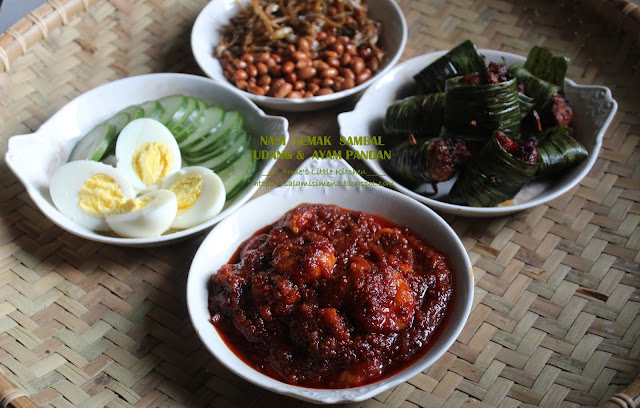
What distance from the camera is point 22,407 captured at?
239cm

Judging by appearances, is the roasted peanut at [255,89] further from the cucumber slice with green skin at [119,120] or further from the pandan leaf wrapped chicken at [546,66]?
the pandan leaf wrapped chicken at [546,66]

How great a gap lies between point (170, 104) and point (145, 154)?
46 cm

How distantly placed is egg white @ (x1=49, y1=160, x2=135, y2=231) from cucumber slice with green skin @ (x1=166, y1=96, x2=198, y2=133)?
504 mm

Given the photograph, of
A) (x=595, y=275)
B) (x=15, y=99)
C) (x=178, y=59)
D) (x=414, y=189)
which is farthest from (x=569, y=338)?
(x=15, y=99)

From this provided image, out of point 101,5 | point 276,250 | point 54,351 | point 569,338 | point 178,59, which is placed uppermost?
point 101,5

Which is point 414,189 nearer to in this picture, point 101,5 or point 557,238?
point 557,238

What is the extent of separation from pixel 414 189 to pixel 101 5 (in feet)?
8.71

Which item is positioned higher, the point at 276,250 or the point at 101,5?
the point at 101,5

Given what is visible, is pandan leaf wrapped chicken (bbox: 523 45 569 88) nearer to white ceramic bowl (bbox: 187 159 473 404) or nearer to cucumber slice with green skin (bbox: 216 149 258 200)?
white ceramic bowl (bbox: 187 159 473 404)

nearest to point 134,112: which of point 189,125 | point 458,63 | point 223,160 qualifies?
point 189,125

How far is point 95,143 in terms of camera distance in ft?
10.8

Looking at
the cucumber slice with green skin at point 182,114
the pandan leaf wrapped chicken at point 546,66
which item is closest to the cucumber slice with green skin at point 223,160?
the cucumber slice with green skin at point 182,114

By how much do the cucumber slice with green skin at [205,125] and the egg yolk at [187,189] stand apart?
31 cm

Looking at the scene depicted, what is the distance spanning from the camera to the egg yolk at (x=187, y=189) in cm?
305
